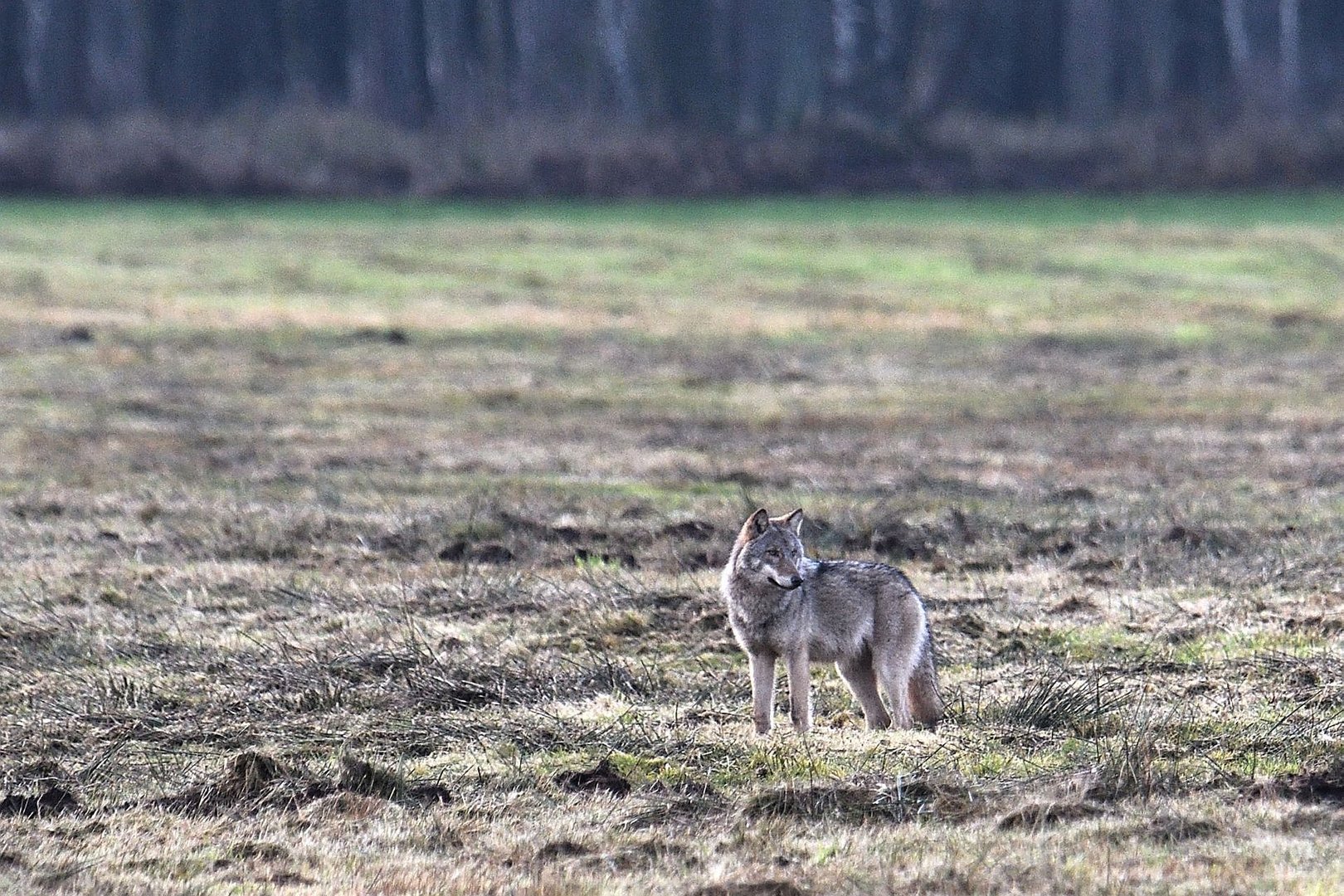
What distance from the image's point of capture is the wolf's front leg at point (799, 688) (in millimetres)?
8859

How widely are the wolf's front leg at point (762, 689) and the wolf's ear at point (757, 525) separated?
1.95 feet

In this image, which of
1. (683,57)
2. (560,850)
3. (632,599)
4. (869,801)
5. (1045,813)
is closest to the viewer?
(560,850)

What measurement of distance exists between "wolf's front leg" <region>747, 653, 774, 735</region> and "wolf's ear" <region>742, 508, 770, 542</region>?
23.4 inches

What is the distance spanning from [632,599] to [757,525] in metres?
2.79

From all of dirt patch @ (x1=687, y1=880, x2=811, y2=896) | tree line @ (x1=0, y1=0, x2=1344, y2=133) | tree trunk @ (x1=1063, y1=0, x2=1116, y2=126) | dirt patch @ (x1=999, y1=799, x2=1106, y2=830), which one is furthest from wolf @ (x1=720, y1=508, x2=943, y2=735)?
tree trunk @ (x1=1063, y1=0, x2=1116, y2=126)

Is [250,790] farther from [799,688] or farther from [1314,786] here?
[1314,786]

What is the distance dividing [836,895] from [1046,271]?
3320 cm

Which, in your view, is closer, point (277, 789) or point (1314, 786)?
point (1314, 786)

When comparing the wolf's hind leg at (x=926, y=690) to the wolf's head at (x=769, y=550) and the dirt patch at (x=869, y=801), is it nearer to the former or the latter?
the wolf's head at (x=769, y=550)

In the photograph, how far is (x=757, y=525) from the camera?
8.95m

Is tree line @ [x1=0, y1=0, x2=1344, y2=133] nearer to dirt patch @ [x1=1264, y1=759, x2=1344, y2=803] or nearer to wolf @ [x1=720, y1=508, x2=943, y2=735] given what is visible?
wolf @ [x1=720, y1=508, x2=943, y2=735]

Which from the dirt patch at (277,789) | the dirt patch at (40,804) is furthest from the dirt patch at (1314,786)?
the dirt patch at (40,804)

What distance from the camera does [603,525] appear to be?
14.4 metres

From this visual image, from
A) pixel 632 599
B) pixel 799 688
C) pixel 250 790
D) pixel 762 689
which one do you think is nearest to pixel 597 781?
pixel 762 689
